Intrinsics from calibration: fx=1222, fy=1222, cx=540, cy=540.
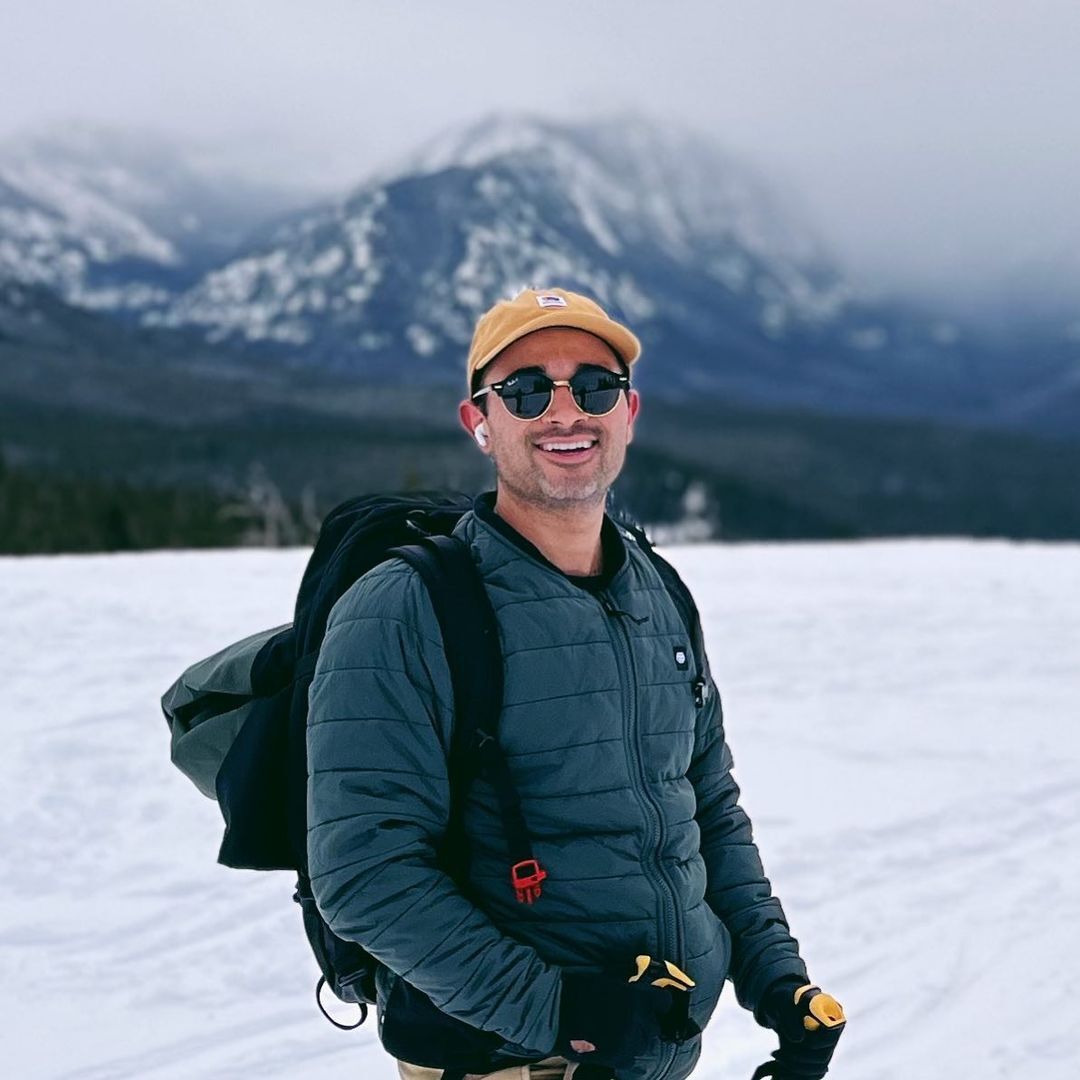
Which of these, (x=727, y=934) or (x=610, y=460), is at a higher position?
(x=610, y=460)

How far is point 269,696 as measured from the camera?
2.41 metres

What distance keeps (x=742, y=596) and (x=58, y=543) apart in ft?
204

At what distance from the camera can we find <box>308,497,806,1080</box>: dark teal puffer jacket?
6.78 ft

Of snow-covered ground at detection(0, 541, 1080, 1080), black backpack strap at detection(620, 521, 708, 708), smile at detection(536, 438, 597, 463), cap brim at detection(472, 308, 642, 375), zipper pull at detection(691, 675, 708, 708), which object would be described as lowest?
snow-covered ground at detection(0, 541, 1080, 1080)

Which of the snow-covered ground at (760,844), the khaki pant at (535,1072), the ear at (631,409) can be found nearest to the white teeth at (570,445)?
the ear at (631,409)

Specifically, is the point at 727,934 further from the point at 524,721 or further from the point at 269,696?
the point at 269,696

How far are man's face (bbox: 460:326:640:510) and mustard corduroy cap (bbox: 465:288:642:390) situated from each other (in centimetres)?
3

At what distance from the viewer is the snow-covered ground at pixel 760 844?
14.8 feet

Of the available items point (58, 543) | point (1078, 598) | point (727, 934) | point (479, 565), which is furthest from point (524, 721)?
point (58, 543)

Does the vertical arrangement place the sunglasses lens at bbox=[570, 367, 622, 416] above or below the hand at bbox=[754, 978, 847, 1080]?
above

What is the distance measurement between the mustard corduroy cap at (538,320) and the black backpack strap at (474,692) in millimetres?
436

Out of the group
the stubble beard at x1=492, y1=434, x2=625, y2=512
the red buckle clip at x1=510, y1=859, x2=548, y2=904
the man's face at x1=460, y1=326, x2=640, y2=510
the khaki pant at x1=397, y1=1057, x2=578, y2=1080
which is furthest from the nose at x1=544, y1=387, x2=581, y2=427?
the khaki pant at x1=397, y1=1057, x2=578, y2=1080

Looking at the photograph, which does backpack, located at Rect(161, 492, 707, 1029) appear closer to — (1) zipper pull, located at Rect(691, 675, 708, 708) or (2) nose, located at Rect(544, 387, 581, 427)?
(1) zipper pull, located at Rect(691, 675, 708, 708)

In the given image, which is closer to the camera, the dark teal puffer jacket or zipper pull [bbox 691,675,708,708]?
the dark teal puffer jacket
